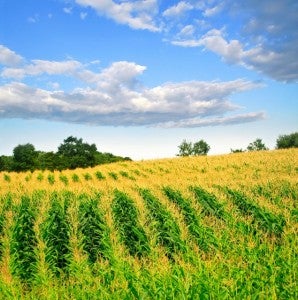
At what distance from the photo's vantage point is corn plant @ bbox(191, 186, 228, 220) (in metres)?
15.4

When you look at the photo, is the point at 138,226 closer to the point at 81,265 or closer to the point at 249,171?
the point at 81,265

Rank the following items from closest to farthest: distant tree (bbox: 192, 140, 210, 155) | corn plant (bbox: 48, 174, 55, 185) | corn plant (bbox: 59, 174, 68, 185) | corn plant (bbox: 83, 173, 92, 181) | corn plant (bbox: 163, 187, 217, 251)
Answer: corn plant (bbox: 163, 187, 217, 251) → corn plant (bbox: 48, 174, 55, 185) → corn plant (bbox: 59, 174, 68, 185) → corn plant (bbox: 83, 173, 92, 181) → distant tree (bbox: 192, 140, 210, 155)

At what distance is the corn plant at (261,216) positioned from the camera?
13078 millimetres

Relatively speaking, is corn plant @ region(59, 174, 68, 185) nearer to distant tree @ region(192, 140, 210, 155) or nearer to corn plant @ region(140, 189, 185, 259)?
corn plant @ region(140, 189, 185, 259)

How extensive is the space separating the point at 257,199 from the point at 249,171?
21972 mm

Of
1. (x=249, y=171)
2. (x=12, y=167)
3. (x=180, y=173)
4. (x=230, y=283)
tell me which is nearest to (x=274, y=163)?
(x=249, y=171)

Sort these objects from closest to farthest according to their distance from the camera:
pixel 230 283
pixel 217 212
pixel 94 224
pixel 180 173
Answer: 1. pixel 230 283
2. pixel 94 224
3. pixel 217 212
4. pixel 180 173

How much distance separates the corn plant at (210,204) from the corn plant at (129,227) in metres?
2.80

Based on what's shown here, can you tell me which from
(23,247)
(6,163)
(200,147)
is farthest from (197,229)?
(200,147)

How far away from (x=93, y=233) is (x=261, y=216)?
5977 mm

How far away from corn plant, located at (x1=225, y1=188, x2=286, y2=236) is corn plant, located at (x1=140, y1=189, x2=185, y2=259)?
2.57 m

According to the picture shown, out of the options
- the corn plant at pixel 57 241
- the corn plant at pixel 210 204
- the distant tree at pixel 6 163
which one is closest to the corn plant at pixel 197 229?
the corn plant at pixel 210 204

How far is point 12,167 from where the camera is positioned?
8469 centimetres

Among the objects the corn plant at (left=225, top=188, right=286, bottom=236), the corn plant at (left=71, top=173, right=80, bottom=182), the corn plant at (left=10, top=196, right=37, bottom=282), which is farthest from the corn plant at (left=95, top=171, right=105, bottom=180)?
the corn plant at (left=10, top=196, right=37, bottom=282)
